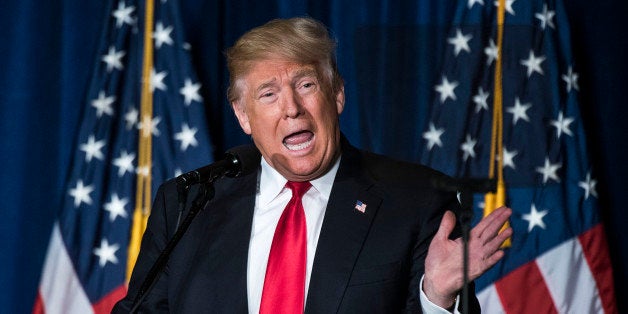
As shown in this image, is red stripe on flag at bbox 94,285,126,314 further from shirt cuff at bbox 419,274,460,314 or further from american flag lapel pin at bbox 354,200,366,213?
shirt cuff at bbox 419,274,460,314

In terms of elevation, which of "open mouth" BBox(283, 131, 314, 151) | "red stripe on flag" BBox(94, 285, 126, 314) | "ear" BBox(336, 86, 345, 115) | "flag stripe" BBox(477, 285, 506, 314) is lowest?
"red stripe on flag" BBox(94, 285, 126, 314)

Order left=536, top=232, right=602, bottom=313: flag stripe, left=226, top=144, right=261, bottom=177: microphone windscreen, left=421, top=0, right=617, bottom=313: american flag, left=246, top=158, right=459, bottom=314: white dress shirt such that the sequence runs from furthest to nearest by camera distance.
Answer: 1. left=536, top=232, right=602, bottom=313: flag stripe
2. left=421, top=0, right=617, bottom=313: american flag
3. left=246, top=158, right=459, bottom=314: white dress shirt
4. left=226, top=144, right=261, bottom=177: microphone windscreen

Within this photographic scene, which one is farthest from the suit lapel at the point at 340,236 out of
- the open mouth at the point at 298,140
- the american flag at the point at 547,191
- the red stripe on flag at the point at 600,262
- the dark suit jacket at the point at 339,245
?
the red stripe on flag at the point at 600,262

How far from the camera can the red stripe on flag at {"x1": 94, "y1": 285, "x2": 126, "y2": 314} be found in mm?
3395

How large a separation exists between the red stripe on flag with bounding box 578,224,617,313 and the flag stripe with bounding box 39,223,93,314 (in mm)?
2009

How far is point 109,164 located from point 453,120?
1442mm

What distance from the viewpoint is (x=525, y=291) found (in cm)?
324

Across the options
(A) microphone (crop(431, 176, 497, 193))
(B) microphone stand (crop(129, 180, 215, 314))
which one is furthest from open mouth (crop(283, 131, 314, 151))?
(A) microphone (crop(431, 176, 497, 193))

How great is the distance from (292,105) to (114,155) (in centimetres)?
154

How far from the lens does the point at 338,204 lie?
2.05 meters

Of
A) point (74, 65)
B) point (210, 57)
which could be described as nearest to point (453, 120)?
point (210, 57)

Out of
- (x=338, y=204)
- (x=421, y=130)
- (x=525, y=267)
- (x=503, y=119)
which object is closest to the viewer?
(x=338, y=204)

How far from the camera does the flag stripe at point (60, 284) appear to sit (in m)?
3.40

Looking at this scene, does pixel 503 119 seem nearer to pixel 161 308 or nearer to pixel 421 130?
pixel 421 130
